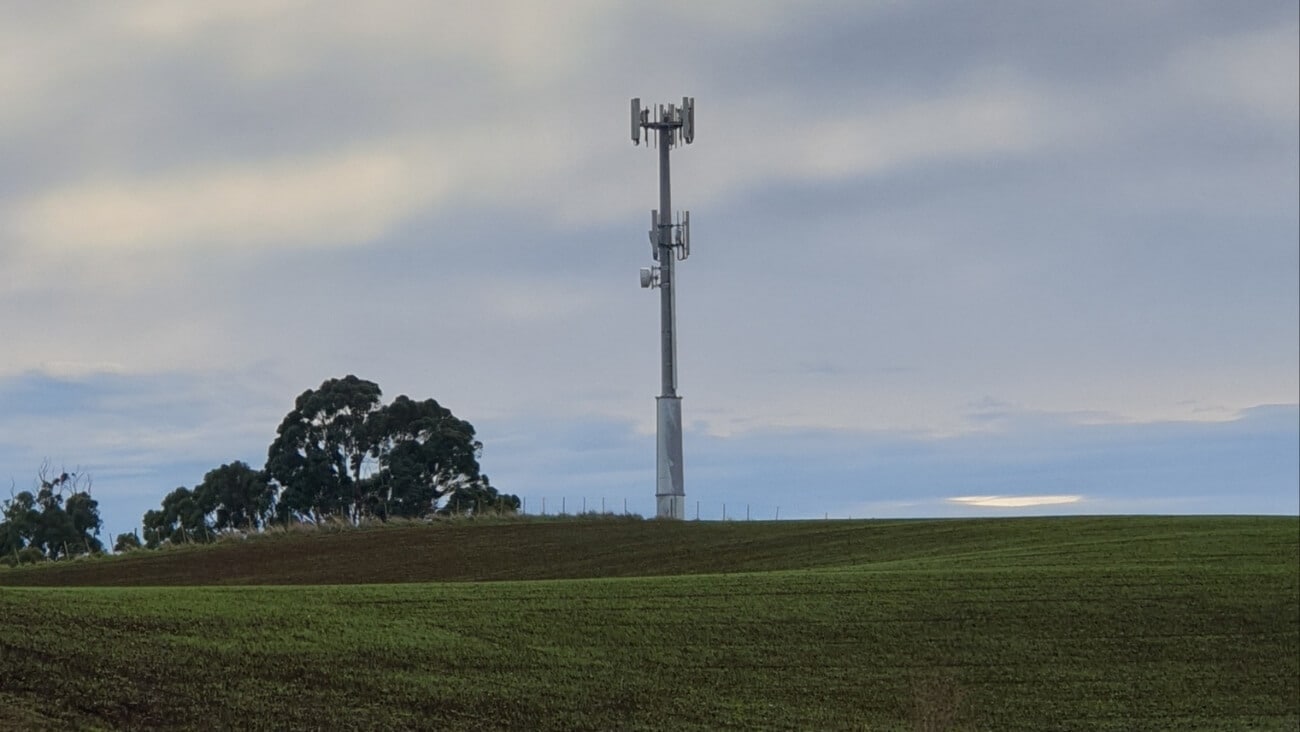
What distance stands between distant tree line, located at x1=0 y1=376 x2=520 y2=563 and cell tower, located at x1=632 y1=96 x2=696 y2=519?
17806mm

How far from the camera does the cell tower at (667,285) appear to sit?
37656 millimetres

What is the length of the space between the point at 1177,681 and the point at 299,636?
11.1m

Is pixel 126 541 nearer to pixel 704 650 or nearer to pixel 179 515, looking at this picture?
pixel 179 515

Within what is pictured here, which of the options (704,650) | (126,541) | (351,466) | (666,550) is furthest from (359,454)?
(704,650)

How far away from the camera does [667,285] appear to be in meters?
38.2

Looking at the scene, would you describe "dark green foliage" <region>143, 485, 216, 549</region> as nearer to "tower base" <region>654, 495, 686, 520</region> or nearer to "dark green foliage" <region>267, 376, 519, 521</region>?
"dark green foliage" <region>267, 376, 519, 521</region>

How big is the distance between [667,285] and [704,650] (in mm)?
19946

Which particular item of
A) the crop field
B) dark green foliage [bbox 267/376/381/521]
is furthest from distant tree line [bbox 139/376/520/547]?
the crop field

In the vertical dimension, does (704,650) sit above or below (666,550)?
below

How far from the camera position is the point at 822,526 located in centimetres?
3509

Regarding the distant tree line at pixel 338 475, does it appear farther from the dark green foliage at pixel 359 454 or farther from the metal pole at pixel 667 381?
the metal pole at pixel 667 381

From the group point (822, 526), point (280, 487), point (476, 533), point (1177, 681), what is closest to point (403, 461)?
point (280, 487)

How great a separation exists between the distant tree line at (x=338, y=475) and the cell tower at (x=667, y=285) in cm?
1781

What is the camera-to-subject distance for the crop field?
54.4ft
